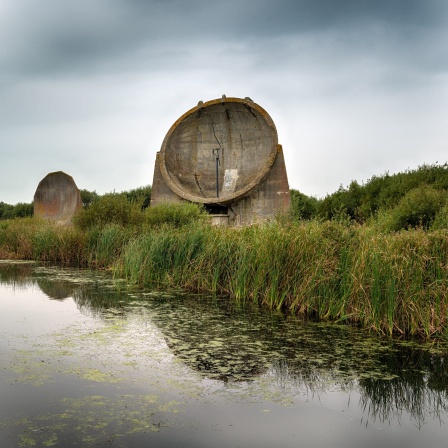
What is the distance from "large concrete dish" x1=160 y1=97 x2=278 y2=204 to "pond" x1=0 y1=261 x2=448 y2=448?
1425cm

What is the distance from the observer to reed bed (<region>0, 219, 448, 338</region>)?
625 cm

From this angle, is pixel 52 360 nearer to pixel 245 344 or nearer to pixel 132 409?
pixel 132 409

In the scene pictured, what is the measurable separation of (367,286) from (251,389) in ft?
9.33

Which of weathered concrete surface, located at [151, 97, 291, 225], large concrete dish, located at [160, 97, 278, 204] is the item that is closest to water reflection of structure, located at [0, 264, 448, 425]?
weathered concrete surface, located at [151, 97, 291, 225]

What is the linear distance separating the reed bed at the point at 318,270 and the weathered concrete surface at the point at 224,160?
30.8ft

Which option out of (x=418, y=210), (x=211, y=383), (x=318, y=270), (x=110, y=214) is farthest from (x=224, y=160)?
(x=211, y=383)

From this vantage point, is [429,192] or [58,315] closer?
[58,315]

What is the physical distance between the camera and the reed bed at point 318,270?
6.25 meters

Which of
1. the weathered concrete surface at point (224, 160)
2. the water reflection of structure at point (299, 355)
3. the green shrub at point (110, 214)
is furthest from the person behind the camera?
the weathered concrete surface at point (224, 160)

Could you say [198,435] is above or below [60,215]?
below

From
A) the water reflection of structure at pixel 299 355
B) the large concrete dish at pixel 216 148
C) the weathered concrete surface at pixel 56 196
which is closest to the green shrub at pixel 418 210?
the water reflection of structure at pixel 299 355

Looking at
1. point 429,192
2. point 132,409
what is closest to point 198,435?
point 132,409

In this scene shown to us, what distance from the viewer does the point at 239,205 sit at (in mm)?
20562

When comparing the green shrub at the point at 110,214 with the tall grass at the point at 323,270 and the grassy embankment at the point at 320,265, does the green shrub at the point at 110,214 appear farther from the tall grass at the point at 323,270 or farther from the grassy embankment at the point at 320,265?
the tall grass at the point at 323,270
